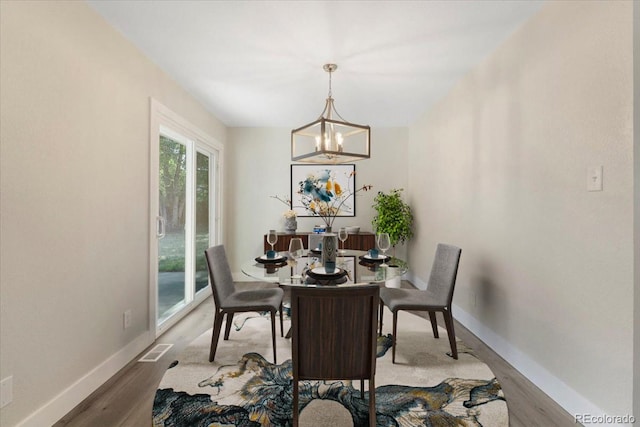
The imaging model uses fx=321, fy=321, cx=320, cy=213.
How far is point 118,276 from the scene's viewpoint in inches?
95.0

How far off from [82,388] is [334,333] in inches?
66.4

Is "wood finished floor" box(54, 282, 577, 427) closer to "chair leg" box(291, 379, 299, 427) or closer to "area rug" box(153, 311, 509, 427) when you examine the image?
"area rug" box(153, 311, 509, 427)

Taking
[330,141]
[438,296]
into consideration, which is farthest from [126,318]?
[438,296]

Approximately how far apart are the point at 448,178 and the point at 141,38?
3.19m

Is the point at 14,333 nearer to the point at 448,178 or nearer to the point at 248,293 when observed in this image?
the point at 248,293

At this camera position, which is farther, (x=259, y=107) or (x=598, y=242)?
(x=259, y=107)

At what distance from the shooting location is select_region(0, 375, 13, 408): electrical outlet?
1511 millimetres

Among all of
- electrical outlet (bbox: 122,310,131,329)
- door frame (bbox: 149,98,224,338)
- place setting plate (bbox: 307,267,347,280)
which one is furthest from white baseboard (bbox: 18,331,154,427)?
place setting plate (bbox: 307,267,347,280)

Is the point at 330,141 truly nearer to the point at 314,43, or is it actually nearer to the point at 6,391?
the point at 314,43

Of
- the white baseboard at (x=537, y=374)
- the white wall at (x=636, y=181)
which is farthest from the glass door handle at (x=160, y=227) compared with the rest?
the white wall at (x=636, y=181)

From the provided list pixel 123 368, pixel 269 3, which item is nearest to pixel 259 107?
pixel 269 3

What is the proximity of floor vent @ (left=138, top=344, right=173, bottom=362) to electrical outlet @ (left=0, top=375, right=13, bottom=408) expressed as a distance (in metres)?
1.02

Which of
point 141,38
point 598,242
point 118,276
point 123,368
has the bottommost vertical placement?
point 123,368

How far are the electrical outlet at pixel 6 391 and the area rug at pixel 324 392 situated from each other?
0.67 meters
